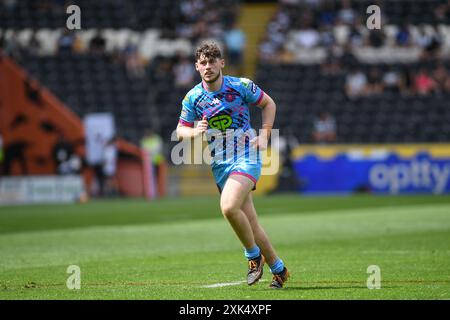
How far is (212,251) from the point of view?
13.7 m

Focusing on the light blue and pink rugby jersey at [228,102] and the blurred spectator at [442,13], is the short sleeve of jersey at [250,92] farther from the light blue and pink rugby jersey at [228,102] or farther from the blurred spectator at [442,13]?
Answer: the blurred spectator at [442,13]

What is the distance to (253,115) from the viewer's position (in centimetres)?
3400

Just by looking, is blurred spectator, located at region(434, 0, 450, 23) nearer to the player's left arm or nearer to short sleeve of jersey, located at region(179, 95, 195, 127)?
the player's left arm

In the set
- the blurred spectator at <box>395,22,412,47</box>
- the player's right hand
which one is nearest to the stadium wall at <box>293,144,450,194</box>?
the blurred spectator at <box>395,22,412,47</box>

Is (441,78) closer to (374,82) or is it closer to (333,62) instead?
(374,82)

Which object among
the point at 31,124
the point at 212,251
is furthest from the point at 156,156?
the point at 212,251

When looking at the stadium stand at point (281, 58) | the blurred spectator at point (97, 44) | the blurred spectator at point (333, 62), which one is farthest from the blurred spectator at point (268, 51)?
the blurred spectator at point (97, 44)

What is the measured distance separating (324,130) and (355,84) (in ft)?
11.7

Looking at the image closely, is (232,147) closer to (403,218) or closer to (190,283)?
(190,283)

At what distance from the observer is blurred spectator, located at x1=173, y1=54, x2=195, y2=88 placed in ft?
115

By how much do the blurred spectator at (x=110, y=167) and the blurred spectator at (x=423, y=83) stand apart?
12.7 meters

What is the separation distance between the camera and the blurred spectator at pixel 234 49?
36.6m
